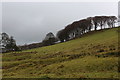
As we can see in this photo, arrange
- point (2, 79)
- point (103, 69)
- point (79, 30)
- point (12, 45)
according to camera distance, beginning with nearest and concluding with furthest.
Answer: point (103, 69), point (2, 79), point (12, 45), point (79, 30)

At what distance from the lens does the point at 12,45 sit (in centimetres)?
8600

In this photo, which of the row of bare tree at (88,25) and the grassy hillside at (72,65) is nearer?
the grassy hillside at (72,65)

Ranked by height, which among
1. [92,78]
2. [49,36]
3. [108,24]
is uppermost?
[108,24]

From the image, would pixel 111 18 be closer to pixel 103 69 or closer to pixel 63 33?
pixel 63 33

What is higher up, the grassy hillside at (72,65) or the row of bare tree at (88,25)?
the row of bare tree at (88,25)

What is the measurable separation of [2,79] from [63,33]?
10073cm

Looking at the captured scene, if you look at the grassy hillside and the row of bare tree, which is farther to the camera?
the row of bare tree

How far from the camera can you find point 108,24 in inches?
4427

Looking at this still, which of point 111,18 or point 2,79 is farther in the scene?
point 111,18

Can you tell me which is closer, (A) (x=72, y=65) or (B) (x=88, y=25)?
(A) (x=72, y=65)

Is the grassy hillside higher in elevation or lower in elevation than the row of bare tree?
lower

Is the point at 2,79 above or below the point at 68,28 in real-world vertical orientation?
below

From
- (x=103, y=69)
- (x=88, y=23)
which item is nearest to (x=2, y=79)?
(x=103, y=69)

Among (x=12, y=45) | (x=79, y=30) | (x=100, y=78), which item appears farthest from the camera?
(x=79, y=30)
